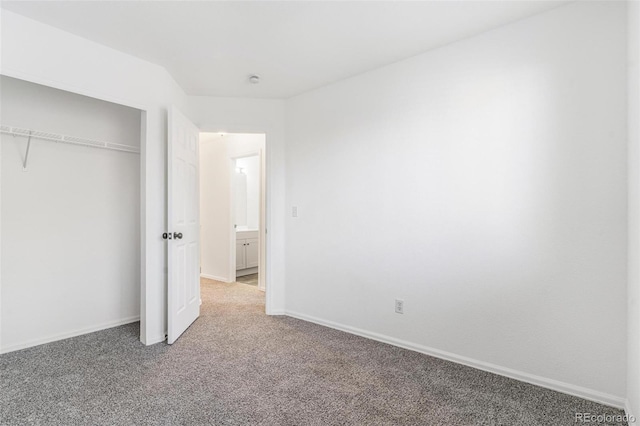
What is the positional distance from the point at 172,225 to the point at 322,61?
6.36 ft

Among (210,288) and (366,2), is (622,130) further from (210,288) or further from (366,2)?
(210,288)

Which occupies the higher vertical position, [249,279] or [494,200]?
[494,200]

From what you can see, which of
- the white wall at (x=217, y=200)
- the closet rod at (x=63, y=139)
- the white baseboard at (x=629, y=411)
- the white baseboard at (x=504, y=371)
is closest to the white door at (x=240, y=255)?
the white wall at (x=217, y=200)

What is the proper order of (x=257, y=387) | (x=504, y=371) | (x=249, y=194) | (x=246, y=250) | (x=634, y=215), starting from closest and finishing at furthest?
1. (x=634, y=215)
2. (x=257, y=387)
3. (x=504, y=371)
4. (x=246, y=250)
5. (x=249, y=194)

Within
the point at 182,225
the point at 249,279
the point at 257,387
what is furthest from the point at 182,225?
the point at 249,279

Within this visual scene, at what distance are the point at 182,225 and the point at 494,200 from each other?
2665 millimetres

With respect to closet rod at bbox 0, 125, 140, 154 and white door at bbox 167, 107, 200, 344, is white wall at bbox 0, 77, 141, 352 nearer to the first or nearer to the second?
closet rod at bbox 0, 125, 140, 154

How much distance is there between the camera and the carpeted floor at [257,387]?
1.75 m

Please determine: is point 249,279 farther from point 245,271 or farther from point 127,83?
point 127,83

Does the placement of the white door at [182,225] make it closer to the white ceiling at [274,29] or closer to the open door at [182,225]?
the open door at [182,225]

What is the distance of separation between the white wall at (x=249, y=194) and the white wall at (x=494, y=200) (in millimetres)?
3501

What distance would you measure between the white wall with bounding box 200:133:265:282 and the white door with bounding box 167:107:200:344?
1630 mm

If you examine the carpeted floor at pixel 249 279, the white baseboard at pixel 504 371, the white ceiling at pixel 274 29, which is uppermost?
the white ceiling at pixel 274 29

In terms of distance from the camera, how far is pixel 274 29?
224 cm
